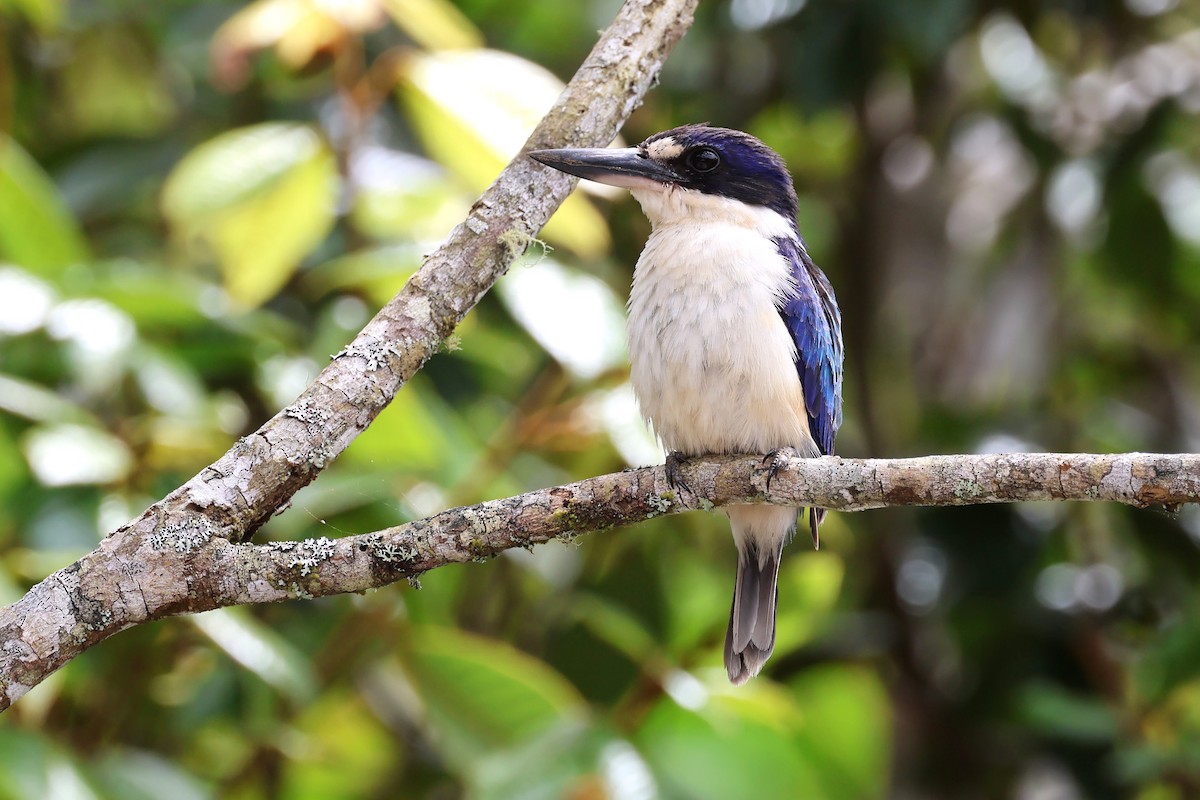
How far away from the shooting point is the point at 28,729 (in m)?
2.99

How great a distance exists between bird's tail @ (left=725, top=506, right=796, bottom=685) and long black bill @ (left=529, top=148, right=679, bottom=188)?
2.54ft

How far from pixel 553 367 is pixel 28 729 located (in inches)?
67.2

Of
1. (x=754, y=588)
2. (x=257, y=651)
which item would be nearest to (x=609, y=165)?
(x=754, y=588)

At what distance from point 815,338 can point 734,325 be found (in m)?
0.28

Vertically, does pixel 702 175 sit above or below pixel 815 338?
above

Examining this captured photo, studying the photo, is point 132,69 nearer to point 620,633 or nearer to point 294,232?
point 294,232

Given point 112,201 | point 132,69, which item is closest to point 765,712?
point 112,201

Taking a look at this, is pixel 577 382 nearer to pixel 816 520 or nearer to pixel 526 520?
pixel 816 520

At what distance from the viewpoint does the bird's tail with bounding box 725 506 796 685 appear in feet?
10.1

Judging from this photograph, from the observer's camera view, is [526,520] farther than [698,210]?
No

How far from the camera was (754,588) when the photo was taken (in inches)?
124

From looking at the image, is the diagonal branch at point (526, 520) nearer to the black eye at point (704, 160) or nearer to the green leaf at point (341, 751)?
the black eye at point (704, 160)

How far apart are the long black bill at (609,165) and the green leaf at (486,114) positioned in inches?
11.1

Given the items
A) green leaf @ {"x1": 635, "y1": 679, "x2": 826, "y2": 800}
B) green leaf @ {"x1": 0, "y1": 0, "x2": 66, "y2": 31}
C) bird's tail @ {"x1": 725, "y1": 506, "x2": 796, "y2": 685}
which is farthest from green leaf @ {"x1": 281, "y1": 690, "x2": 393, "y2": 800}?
green leaf @ {"x1": 0, "y1": 0, "x2": 66, "y2": 31}
